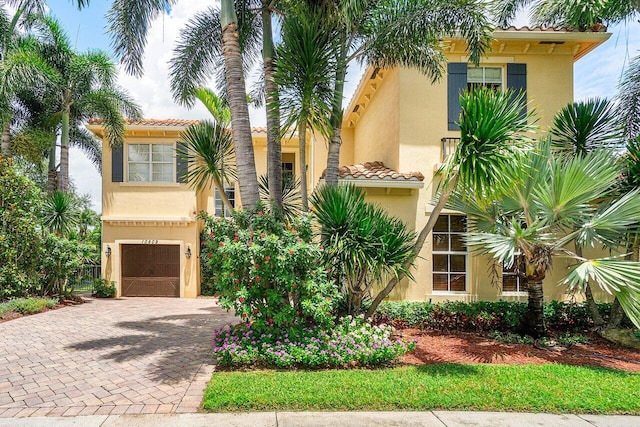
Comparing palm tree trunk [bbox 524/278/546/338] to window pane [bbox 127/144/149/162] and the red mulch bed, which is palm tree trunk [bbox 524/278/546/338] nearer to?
the red mulch bed

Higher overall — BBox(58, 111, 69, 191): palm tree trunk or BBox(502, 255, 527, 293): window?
BBox(58, 111, 69, 191): palm tree trunk

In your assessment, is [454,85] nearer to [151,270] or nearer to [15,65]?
[151,270]

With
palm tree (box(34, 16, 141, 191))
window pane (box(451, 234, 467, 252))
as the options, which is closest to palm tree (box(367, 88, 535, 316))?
window pane (box(451, 234, 467, 252))

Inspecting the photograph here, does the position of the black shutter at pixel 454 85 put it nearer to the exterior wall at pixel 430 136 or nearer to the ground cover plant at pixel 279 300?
the exterior wall at pixel 430 136

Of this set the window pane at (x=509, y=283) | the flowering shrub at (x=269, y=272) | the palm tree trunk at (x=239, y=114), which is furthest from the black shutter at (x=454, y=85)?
the flowering shrub at (x=269, y=272)

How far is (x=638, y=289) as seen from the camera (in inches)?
239

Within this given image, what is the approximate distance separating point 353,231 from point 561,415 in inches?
160

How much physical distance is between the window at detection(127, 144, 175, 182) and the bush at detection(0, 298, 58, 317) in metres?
6.12

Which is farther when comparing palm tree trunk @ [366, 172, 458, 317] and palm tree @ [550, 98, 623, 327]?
palm tree @ [550, 98, 623, 327]

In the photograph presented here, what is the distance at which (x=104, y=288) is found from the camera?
15.6 m

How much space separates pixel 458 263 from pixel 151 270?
526 inches

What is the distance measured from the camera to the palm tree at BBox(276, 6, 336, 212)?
6.85m

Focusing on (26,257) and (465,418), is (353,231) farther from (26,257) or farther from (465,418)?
(26,257)

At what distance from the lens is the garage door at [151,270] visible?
16.4 m
